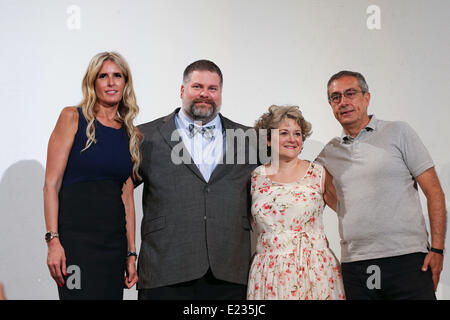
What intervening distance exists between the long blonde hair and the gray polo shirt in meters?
0.92

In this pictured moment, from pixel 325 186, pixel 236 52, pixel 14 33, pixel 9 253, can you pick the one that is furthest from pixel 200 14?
pixel 9 253

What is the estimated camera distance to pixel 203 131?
93.3 inches

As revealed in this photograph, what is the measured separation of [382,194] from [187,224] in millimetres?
877

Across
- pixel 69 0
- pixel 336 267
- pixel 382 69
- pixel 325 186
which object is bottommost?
pixel 336 267

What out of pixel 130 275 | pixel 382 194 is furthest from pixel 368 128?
pixel 130 275

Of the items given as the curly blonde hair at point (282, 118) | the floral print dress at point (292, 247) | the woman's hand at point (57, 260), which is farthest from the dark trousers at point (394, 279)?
the woman's hand at point (57, 260)

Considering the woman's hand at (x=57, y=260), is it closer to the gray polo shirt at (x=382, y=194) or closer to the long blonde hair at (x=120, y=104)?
the long blonde hair at (x=120, y=104)

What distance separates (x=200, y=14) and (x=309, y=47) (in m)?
0.65

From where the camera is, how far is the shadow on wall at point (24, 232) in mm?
2855

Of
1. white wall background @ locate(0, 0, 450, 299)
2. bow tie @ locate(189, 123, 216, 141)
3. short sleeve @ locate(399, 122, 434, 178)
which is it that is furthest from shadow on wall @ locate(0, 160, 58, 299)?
short sleeve @ locate(399, 122, 434, 178)

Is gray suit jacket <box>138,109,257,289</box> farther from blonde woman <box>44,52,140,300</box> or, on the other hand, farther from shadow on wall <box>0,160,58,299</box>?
shadow on wall <box>0,160,58,299</box>

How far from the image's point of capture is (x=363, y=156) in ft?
7.72

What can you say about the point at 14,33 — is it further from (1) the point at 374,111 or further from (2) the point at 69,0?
(1) the point at 374,111

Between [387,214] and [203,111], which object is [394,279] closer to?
[387,214]
